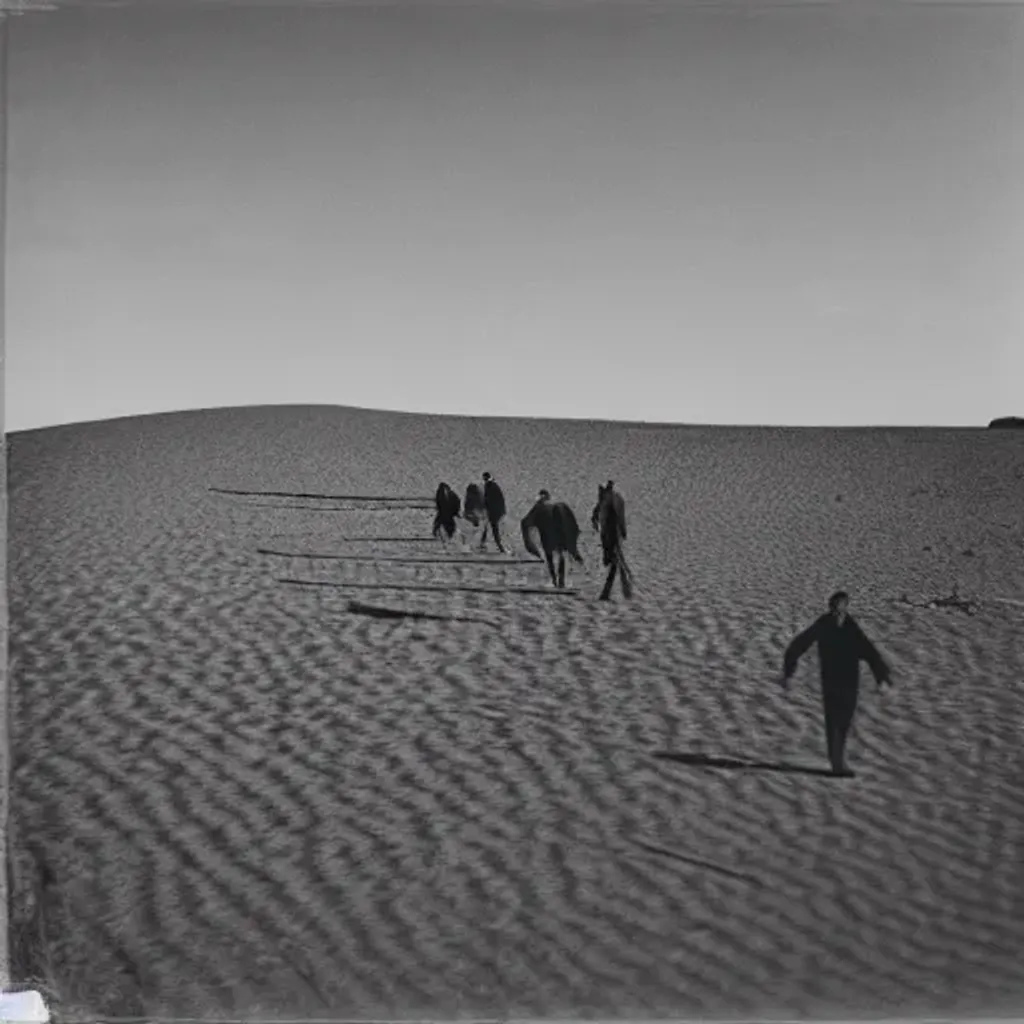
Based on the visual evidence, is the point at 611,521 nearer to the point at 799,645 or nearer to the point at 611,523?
the point at 611,523

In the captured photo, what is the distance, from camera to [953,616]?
10594 mm

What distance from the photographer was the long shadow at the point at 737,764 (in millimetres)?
6074

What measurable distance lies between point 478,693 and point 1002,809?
3.24 meters

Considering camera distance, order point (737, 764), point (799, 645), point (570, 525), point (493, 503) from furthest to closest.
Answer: point (493, 503) → point (570, 525) → point (737, 764) → point (799, 645)

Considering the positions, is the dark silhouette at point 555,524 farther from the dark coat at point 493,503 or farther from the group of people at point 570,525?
the dark coat at point 493,503

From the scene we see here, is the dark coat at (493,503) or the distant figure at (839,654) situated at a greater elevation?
the dark coat at (493,503)

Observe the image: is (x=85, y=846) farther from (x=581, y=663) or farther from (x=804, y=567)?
(x=804, y=567)

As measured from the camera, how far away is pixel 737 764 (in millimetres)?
6168

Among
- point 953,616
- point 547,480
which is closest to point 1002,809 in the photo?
point 953,616

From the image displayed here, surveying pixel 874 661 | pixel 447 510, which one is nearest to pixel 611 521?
pixel 447 510

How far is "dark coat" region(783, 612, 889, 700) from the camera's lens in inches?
217

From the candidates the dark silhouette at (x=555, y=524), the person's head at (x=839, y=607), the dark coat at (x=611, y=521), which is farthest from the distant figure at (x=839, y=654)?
the dark silhouette at (x=555, y=524)

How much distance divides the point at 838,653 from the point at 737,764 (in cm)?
98

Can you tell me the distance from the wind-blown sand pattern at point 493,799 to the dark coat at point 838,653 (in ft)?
1.95
